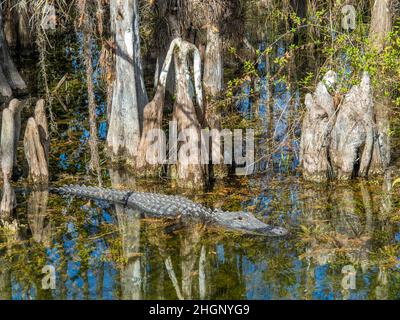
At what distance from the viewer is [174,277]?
31.7 feet

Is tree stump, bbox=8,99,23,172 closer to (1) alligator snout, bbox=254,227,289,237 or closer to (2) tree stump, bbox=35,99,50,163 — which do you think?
(2) tree stump, bbox=35,99,50,163

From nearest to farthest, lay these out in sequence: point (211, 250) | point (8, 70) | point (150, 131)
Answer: point (211, 250) < point (150, 131) < point (8, 70)

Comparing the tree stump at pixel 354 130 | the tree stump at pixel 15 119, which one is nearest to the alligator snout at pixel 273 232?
the tree stump at pixel 354 130

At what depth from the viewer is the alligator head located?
423 inches

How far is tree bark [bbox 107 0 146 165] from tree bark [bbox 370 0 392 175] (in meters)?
3.74

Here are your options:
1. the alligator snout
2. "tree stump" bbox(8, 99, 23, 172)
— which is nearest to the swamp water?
the alligator snout

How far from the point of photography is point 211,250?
409 inches

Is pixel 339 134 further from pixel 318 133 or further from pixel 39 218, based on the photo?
pixel 39 218

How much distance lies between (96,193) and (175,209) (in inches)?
59.4

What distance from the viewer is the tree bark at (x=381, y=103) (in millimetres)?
12695

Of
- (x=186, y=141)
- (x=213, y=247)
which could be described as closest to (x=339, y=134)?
(x=186, y=141)

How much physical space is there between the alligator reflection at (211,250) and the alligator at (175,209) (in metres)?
0.14

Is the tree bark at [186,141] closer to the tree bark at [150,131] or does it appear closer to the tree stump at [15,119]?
the tree bark at [150,131]

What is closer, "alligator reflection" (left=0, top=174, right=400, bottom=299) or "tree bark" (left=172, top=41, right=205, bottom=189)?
"alligator reflection" (left=0, top=174, right=400, bottom=299)
